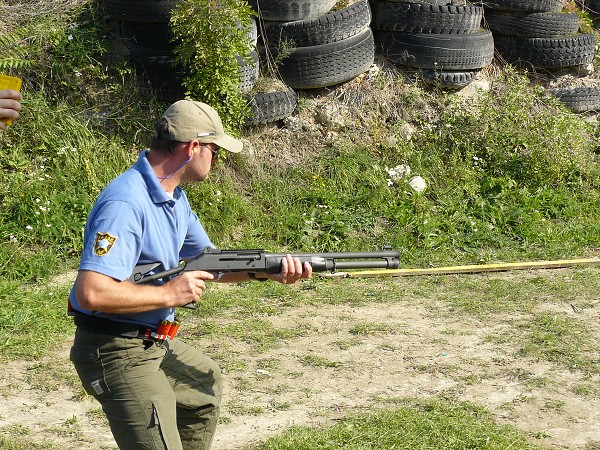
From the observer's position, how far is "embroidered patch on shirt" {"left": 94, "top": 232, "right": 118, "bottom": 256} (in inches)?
132

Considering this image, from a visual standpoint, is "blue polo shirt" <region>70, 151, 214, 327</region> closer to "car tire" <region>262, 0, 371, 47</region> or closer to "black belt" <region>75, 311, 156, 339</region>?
"black belt" <region>75, 311, 156, 339</region>

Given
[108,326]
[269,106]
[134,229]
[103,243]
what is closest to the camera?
[103,243]

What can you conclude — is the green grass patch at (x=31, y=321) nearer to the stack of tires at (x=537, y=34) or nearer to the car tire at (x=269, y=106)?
the car tire at (x=269, y=106)

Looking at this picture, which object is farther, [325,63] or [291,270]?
[325,63]

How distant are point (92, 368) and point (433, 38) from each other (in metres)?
7.98

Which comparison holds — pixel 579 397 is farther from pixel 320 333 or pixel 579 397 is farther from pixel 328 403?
pixel 320 333

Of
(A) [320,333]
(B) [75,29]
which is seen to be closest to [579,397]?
(A) [320,333]

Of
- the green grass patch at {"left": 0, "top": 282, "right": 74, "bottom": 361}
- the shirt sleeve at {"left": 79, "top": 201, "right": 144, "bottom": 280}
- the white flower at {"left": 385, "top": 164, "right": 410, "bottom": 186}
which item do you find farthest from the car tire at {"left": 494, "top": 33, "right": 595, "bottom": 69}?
the shirt sleeve at {"left": 79, "top": 201, "right": 144, "bottom": 280}

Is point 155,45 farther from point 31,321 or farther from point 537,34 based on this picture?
point 537,34

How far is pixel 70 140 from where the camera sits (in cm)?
888

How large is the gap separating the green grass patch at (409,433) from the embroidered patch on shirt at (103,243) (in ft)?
6.46

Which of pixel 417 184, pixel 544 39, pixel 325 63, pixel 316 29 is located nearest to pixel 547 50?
pixel 544 39

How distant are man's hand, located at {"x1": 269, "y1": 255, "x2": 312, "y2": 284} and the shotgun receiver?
0.08 feet

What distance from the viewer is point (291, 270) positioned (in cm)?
407
